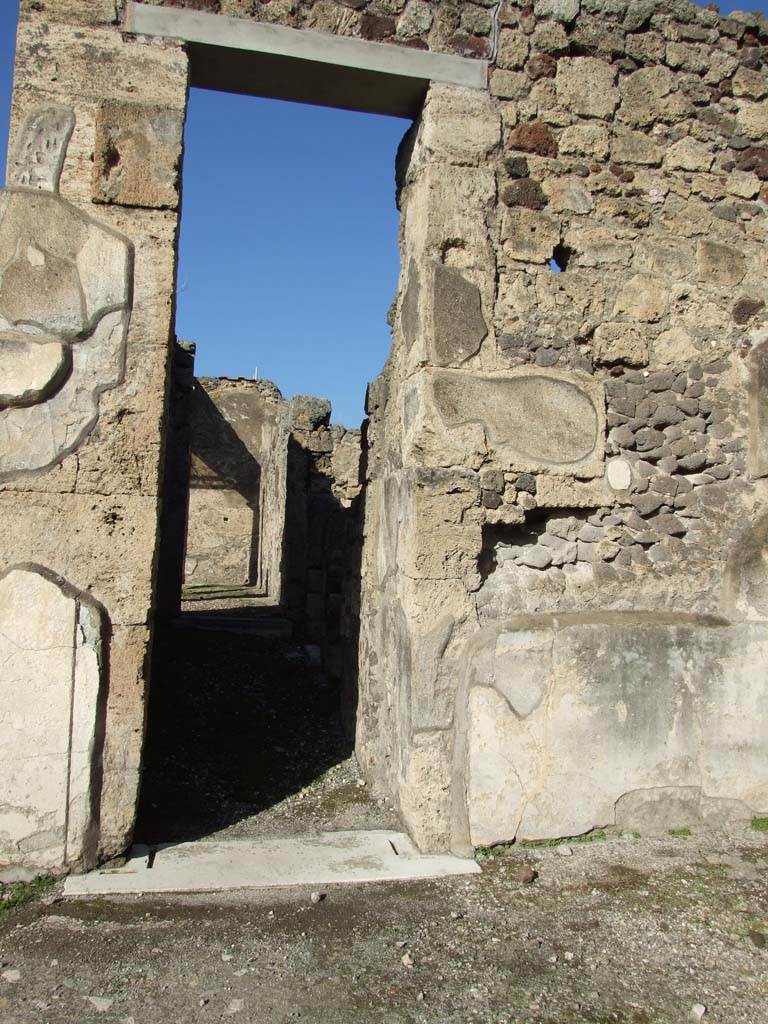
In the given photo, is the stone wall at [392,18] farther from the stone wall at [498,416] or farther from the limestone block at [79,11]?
the limestone block at [79,11]

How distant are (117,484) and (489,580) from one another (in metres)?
1.52

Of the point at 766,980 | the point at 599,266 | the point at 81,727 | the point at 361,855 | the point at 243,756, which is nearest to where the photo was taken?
the point at 766,980

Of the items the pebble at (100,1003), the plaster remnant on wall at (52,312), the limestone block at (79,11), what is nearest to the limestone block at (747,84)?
the limestone block at (79,11)

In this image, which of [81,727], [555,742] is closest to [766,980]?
[555,742]

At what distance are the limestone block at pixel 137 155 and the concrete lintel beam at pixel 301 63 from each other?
0.33 m

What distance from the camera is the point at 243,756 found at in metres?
4.23

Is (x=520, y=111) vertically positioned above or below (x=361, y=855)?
above

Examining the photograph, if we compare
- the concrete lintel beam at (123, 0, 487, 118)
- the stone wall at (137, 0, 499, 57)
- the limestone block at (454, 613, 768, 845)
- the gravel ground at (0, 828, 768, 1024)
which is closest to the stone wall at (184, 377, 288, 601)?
the concrete lintel beam at (123, 0, 487, 118)

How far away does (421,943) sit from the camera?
8.10 ft

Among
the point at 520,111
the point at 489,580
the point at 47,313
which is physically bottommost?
the point at 489,580

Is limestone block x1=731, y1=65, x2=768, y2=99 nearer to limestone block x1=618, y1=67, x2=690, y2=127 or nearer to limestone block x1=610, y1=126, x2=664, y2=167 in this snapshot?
limestone block x1=618, y1=67, x2=690, y2=127

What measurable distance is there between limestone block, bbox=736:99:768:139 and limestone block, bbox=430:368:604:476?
143 cm

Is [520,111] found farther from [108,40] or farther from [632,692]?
[632,692]

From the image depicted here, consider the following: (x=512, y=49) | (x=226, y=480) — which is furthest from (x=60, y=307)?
(x=226, y=480)
